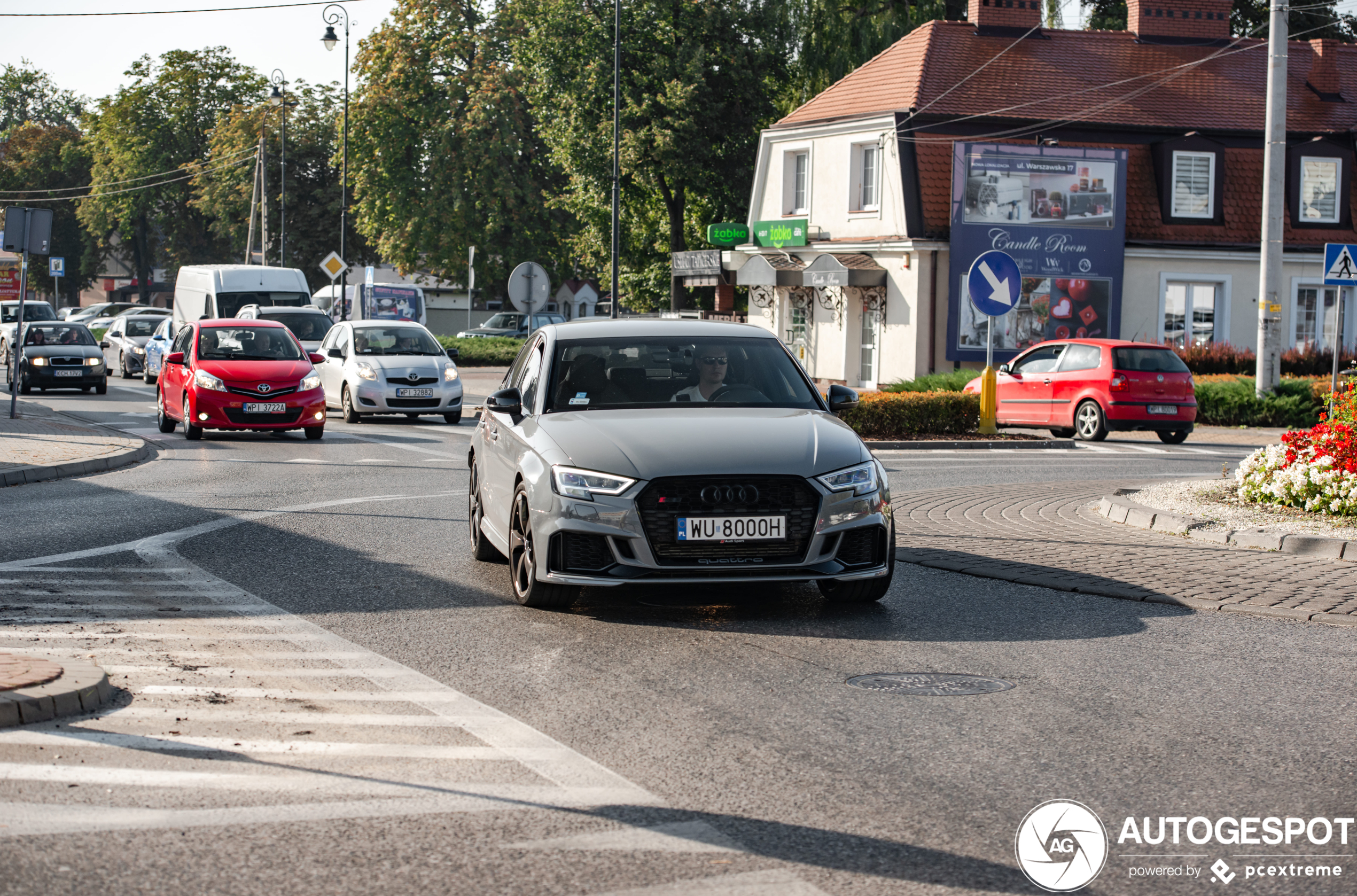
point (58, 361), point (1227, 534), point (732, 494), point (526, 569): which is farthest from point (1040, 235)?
point (732, 494)

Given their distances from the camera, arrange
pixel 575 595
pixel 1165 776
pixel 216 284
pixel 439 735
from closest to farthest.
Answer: pixel 1165 776, pixel 439 735, pixel 575 595, pixel 216 284

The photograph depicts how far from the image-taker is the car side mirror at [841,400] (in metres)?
9.91

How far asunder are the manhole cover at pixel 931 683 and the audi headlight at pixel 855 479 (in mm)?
1542

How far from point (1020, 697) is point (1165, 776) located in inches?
51.1

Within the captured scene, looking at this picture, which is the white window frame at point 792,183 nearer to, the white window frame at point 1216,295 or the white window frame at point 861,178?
the white window frame at point 861,178

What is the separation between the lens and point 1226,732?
610 centimetres

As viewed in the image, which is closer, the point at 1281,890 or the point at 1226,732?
the point at 1281,890

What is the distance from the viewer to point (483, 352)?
53.1 metres

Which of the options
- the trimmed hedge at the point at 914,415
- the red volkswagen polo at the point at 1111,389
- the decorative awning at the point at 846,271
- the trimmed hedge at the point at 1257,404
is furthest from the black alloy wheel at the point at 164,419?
the decorative awning at the point at 846,271

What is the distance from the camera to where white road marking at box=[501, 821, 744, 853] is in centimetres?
460

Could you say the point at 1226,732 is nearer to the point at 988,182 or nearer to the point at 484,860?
the point at 484,860

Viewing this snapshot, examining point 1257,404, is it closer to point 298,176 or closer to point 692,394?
point 692,394

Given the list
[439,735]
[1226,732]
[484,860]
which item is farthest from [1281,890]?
[439,735]

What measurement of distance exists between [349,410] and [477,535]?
17389mm
